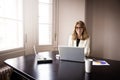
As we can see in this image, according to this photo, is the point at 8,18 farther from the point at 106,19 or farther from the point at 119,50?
the point at 119,50

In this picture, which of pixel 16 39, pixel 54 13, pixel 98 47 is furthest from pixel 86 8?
pixel 16 39

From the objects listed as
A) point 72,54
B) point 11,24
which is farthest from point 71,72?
point 11,24

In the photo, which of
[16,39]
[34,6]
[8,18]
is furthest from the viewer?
[34,6]

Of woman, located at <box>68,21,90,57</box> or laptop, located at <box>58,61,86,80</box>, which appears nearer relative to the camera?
laptop, located at <box>58,61,86,80</box>

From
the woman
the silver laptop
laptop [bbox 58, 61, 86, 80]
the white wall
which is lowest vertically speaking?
laptop [bbox 58, 61, 86, 80]

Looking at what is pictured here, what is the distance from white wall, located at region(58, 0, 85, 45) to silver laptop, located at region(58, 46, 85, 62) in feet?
4.96

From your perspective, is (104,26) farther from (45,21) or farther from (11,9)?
(11,9)

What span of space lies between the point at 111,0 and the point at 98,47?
3.74 feet

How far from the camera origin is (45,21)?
3.19 meters

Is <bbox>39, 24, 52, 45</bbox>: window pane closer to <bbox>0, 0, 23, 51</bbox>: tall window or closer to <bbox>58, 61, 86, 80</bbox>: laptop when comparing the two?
<bbox>0, 0, 23, 51</bbox>: tall window

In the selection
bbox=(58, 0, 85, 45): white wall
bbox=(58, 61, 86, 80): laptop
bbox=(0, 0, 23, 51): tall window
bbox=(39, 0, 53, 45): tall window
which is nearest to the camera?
bbox=(58, 61, 86, 80): laptop

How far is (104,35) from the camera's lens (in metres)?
3.34

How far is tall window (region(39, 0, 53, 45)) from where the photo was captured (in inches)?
123

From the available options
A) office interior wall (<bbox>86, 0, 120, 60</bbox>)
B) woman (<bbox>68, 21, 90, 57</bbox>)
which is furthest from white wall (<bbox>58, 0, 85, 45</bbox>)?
woman (<bbox>68, 21, 90, 57</bbox>)
